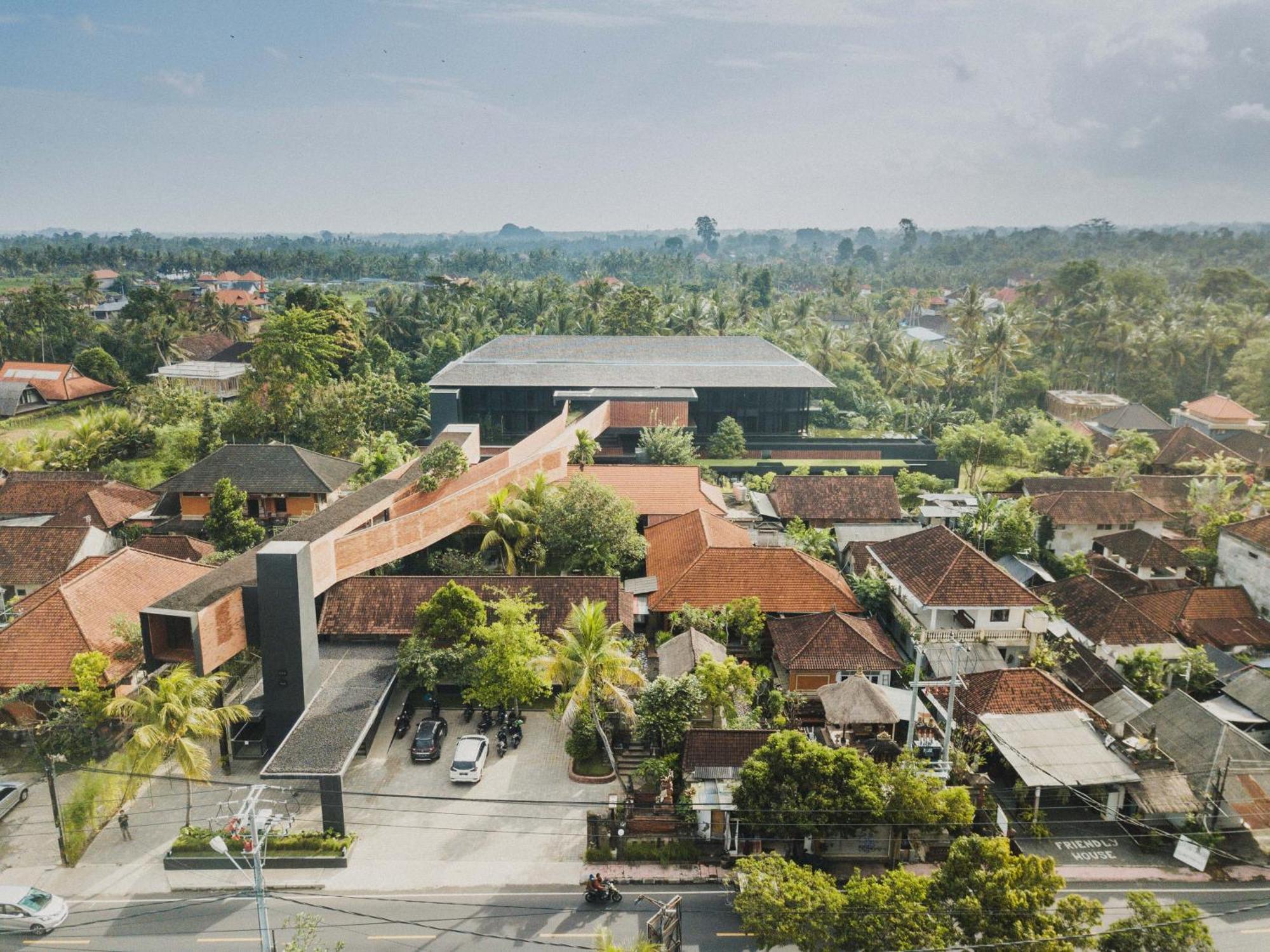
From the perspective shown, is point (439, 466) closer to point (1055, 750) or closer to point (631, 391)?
point (631, 391)

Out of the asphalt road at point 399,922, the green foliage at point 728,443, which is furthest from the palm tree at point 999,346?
the asphalt road at point 399,922

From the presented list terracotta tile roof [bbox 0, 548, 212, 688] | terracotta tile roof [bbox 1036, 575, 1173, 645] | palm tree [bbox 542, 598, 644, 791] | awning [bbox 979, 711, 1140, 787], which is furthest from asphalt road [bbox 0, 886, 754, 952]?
terracotta tile roof [bbox 1036, 575, 1173, 645]

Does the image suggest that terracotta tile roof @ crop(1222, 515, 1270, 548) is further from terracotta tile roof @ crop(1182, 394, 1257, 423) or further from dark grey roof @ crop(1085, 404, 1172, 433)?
terracotta tile roof @ crop(1182, 394, 1257, 423)

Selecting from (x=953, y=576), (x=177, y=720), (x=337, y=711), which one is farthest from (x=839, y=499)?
(x=177, y=720)

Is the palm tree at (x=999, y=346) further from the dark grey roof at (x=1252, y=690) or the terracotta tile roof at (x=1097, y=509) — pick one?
the dark grey roof at (x=1252, y=690)

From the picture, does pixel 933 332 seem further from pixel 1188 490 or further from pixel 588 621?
pixel 588 621

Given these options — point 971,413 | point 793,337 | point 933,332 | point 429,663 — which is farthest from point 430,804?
point 933,332
